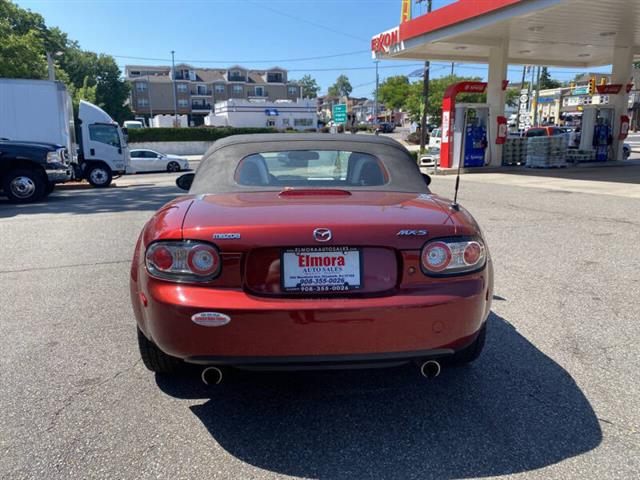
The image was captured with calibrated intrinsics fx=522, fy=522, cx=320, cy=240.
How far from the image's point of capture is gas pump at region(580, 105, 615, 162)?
892 inches

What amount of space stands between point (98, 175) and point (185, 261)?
18496 millimetres

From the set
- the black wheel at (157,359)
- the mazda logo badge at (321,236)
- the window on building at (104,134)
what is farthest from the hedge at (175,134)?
the mazda logo badge at (321,236)

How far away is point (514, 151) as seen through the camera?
22.4 metres

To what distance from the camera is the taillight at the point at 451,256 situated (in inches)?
104

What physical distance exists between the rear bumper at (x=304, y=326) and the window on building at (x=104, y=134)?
738 inches

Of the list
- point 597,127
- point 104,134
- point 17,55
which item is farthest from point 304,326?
point 17,55

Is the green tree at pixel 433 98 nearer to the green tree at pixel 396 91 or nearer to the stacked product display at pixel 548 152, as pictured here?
the green tree at pixel 396 91

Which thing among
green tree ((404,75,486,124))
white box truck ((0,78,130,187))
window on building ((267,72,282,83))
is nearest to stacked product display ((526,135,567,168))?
white box truck ((0,78,130,187))

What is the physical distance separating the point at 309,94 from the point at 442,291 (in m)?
147

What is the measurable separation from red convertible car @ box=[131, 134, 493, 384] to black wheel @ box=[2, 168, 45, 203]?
12.0 m

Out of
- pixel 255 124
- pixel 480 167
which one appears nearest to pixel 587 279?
pixel 480 167

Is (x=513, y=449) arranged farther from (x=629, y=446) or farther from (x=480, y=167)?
(x=480, y=167)

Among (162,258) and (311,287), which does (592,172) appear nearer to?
(311,287)

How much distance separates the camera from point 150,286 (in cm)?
265
